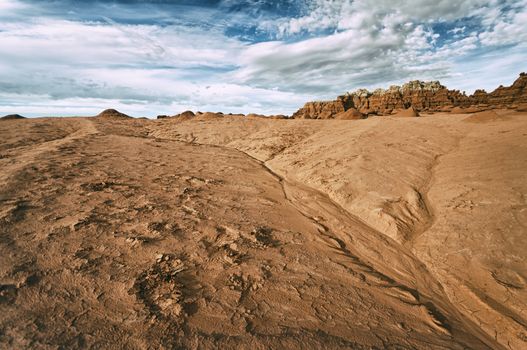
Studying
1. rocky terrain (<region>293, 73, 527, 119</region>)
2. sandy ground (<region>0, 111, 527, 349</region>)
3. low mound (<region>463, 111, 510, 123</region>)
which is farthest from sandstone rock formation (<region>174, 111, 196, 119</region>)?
rocky terrain (<region>293, 73, 527, 119</region>)

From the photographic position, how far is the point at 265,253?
299 centimetres

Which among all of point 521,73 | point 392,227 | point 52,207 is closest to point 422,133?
point 392,227

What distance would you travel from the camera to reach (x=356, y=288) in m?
2.61

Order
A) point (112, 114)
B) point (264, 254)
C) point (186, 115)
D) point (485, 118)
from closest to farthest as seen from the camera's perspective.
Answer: point (264, 254) < point (485, 118) < point (186, 115) < point (112, 114)

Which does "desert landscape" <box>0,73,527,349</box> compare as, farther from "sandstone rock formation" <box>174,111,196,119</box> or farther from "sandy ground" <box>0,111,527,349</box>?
"sandstone rock formation" <box>174,111,196,119</box>

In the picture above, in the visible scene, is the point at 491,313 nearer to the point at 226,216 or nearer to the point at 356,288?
the point at 356,288

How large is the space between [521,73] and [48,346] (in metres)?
49.7

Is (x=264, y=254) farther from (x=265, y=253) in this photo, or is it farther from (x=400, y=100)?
(x=400, y=100)

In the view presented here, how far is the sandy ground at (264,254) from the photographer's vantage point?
2008 millimetres

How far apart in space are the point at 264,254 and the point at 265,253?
0.09ft

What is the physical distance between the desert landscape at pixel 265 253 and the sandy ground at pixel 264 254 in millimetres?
15

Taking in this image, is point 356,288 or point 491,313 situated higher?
point 356,288

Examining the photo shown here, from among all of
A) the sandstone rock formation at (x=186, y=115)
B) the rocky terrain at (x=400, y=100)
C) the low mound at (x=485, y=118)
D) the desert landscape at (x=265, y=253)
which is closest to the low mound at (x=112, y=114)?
the sandstone rock formation at (x=186, y=115)

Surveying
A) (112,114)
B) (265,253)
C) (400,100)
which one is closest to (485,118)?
(265,253)
